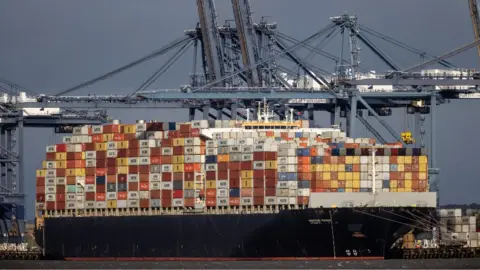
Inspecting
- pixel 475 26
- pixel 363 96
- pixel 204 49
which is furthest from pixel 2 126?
pixel 475 26

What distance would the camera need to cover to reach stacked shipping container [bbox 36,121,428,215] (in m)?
99.8

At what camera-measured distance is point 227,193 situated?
101938 millimetres

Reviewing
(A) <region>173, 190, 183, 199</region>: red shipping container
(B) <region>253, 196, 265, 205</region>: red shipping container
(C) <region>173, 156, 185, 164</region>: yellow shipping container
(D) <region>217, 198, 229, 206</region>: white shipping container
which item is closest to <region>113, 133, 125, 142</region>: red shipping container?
(C) <region>173, 156, 185, 164</region>: yellow shipping container

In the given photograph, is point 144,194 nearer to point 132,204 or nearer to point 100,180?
point 132,204

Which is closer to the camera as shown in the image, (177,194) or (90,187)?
(177,194)

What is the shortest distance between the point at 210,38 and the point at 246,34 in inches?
97.4

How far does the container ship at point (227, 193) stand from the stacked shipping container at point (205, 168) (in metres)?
0.06

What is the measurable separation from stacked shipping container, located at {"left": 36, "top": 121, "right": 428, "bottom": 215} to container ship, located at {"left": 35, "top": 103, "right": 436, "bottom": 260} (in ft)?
0.18

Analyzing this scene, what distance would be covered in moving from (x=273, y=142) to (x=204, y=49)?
3069cm

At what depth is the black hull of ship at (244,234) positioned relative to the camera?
9850 cm

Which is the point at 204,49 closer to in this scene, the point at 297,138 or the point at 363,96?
the point at 363,96

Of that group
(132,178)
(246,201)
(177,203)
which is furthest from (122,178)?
(246,201)

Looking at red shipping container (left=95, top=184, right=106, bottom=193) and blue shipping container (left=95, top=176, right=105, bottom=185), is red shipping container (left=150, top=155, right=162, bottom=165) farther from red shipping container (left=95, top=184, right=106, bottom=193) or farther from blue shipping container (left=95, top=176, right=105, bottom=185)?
red shipping container (left=95, top=184, right=106, bottom=193)

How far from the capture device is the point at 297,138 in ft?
344
